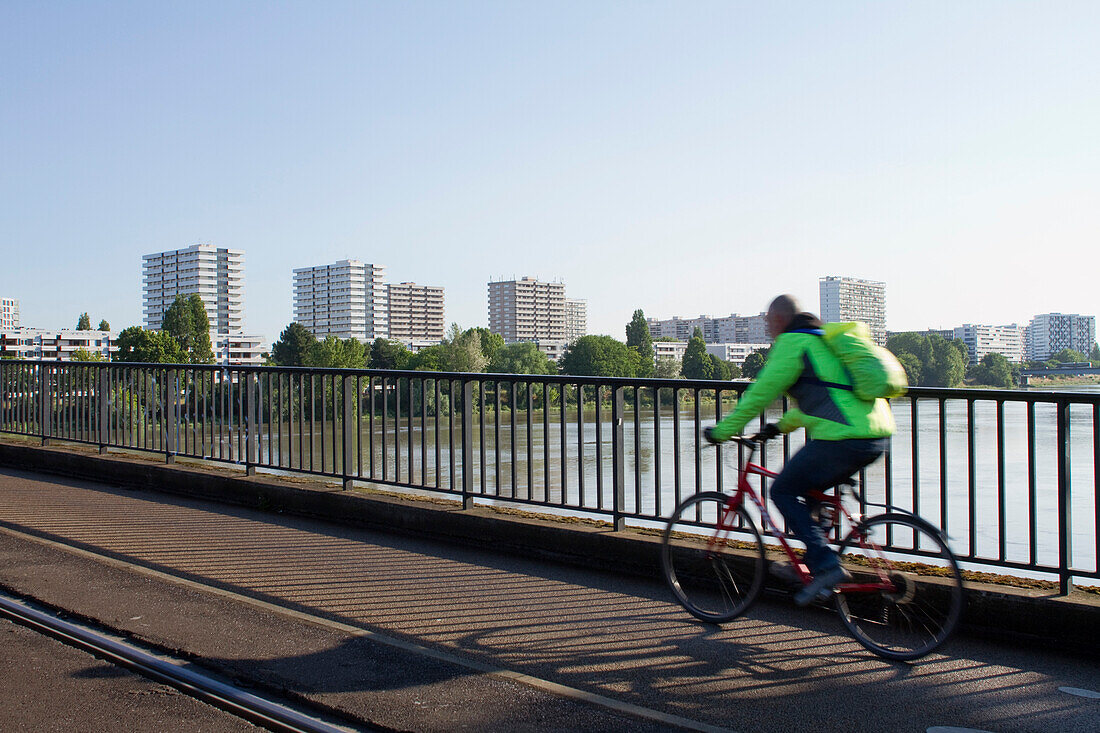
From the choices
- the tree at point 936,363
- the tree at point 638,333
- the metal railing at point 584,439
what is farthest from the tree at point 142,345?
the metal railing at point 584,439

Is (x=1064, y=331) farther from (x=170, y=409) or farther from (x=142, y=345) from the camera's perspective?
(x=142, y=345)

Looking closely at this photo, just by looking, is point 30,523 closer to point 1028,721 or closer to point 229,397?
point 229,397

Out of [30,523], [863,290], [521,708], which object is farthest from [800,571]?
[863,290]

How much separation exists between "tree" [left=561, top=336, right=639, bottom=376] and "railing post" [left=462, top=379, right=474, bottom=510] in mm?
74313

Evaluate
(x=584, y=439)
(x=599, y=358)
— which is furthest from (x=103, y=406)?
(x=599, y=358)

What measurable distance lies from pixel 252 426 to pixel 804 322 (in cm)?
625

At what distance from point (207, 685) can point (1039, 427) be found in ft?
14.3

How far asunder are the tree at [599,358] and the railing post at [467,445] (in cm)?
7431

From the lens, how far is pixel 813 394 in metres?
4.28

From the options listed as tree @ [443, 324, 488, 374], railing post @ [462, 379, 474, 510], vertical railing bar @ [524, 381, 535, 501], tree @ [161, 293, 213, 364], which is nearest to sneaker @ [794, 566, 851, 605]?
vertical railing bar @ [524, 381, 535, 501]

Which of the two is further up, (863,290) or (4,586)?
(863,290)

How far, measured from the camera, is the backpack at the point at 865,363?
406cm

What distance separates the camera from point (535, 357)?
118 metres

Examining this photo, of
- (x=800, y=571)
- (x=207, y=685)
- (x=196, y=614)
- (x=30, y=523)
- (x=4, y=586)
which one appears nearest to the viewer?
(x=207, y=685)
